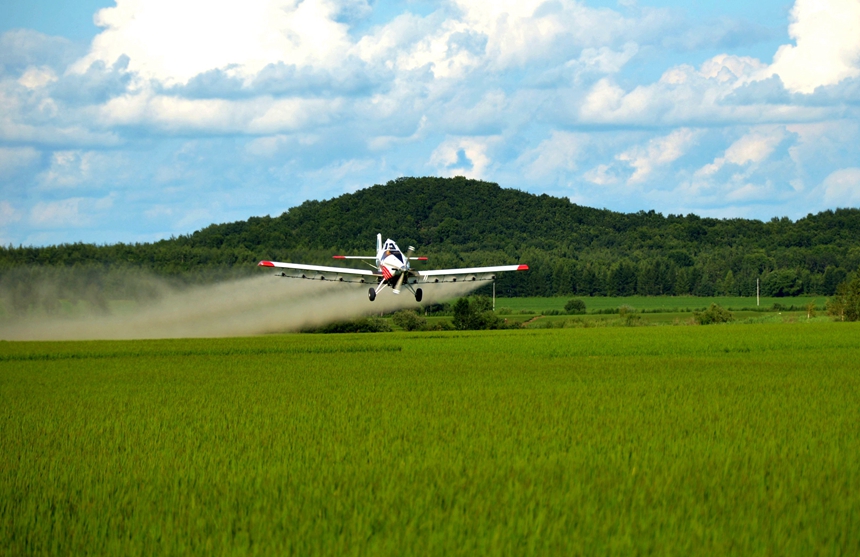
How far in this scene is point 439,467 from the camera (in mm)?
9797

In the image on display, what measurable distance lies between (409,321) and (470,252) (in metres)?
101

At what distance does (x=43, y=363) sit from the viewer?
A: 102 feet

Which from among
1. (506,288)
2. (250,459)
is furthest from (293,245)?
(250,459)

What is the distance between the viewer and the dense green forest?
366ft

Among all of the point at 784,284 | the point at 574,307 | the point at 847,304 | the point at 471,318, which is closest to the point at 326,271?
the point at 471,318

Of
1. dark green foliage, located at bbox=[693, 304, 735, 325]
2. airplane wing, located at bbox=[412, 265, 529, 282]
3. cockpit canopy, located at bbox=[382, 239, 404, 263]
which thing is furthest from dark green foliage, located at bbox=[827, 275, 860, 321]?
cockpit canopy, located at bbox=[382, 239, 404, 263]

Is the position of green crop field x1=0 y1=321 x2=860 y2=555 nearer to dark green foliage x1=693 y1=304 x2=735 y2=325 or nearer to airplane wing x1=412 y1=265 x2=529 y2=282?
airplane wing x1=412 y1=265 x2=529 y2=282

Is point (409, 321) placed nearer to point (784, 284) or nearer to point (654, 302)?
point (654, 302)

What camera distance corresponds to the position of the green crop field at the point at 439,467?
281 inches

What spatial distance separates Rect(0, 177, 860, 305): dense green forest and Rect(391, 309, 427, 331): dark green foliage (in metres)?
18.0

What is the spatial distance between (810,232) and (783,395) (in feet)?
633

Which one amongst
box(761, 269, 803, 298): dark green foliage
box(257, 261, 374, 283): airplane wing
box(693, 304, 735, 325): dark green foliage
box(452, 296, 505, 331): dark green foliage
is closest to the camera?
box(257, 261, 374, 283): airplane wing

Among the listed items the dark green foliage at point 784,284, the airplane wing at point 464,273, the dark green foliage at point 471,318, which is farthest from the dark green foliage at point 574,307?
the airplane wing at point 464,273

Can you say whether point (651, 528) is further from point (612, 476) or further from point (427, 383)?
point (427, 383)
